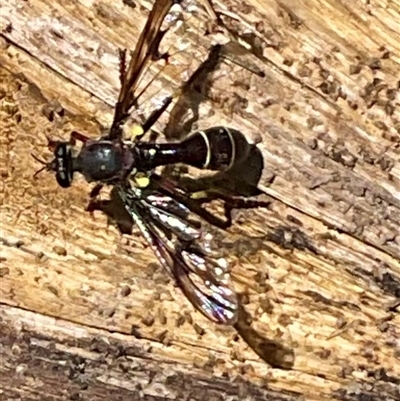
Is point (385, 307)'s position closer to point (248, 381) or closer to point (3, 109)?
point (248, 381)

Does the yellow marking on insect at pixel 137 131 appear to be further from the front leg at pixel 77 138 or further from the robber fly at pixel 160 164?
the front leg at pixel 77 138

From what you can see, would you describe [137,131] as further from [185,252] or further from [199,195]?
[185,252]

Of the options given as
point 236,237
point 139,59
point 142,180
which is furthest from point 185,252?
point 139,59

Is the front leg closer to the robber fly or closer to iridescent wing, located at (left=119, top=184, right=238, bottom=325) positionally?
the robber fly

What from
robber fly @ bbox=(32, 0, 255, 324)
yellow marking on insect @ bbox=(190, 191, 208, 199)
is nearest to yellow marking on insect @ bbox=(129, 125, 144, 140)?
robber fly @ bbox=(32, 0, 255, 324)

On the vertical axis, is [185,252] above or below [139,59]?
below

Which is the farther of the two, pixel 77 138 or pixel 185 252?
pixel 77 138

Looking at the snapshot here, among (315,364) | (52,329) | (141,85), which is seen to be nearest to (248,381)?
(315,364)
